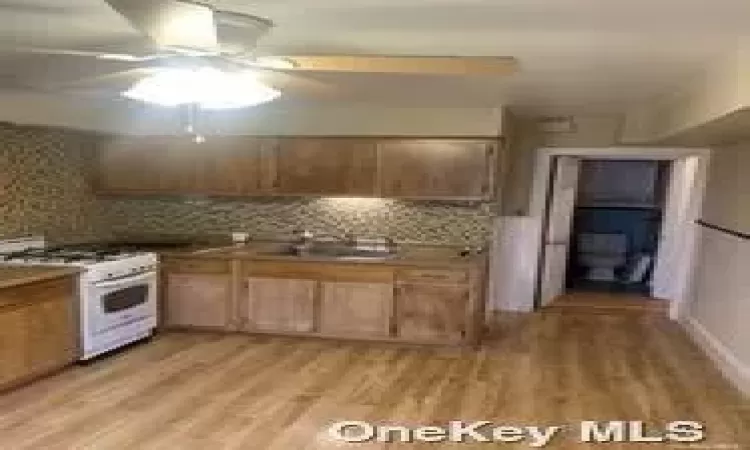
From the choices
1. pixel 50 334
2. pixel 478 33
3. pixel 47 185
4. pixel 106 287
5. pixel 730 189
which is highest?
pixel 478 33

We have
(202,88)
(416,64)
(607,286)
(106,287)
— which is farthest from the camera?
A: (607,286)

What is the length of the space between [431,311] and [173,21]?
3.90 m

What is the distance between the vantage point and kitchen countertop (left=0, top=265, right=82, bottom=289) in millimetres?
4423

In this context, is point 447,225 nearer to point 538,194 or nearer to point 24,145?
point 538,194

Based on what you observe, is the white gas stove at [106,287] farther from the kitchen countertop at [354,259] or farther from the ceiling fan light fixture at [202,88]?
the ceiling fan light fixture at [202,88]

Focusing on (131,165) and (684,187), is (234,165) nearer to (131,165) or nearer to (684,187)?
(131,165)

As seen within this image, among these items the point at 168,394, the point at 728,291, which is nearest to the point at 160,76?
the point at 168,394

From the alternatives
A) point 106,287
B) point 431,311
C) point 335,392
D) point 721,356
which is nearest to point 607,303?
point 721,356

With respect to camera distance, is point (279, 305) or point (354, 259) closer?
point (354, 259)

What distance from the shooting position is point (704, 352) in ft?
19.5

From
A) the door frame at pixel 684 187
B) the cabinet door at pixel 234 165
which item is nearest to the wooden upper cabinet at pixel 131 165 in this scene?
the cabinet door at pixel 234 165

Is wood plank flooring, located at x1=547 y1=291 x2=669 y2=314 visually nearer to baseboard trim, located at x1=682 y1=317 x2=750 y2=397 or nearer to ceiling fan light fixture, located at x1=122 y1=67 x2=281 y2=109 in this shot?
baseboard trim, located at x1=682 y1=317 x2=750 y2=397

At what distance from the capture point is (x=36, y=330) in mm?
4652

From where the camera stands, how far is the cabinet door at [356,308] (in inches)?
230
